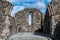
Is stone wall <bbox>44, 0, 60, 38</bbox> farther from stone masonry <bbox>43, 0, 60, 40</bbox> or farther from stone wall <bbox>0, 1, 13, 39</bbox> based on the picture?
stone wall <bbox>0, 1, 13, 39</bbox>

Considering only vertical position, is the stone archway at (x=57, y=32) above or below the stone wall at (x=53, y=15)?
below

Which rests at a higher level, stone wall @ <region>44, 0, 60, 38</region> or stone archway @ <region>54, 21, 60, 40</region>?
stone wall @ <region>44, 0, 60, 38</region>

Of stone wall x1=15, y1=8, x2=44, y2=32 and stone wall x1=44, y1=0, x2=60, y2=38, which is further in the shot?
stone wall x1=15, y1=8, x2=44, y2=32

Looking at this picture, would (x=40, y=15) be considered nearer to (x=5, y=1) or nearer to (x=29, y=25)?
(x=29, y=25)

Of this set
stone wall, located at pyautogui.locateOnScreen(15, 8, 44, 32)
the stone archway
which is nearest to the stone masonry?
the stone archway

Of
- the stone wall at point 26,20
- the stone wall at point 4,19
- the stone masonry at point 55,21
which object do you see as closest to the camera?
the stone masonry at point 55,21

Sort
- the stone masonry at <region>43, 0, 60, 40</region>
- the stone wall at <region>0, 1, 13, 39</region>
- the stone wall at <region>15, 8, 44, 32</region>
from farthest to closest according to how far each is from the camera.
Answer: the stone wall at <region>15, 8, 44, 32</region> < the stone wall at <region>0, 1, 13, 39</region> < the stone masonry at <region>43, 0, 60, 40</region>

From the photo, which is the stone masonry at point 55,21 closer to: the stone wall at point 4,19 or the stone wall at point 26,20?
the stone wall at point 4,19

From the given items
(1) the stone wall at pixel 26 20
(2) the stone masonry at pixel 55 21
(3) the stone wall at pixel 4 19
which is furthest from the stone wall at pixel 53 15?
(1) the stone wall at pixel 26 20

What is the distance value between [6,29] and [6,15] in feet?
2.76

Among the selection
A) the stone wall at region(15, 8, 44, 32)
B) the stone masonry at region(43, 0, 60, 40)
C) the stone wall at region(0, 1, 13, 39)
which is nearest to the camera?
the stone masonry at region(43, 0, 60, 40)

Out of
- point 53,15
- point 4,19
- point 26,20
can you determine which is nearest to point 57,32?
point 53,15

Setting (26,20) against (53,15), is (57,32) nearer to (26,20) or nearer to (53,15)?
(53,15)

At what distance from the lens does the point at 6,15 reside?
11.4 m
